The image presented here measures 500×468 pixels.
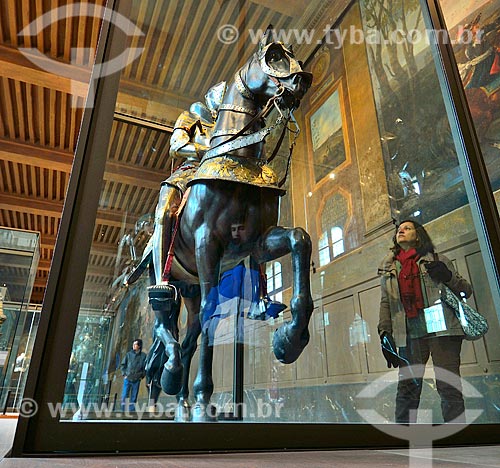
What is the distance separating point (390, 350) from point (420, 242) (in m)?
0.57

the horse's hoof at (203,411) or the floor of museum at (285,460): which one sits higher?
the horse's hoof at (203,411)

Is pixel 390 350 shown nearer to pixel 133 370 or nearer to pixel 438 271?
pixel 438 271

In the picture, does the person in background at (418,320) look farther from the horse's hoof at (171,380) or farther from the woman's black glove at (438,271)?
the horse's hoof at (171,380)

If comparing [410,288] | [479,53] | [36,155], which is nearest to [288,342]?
[410,288]

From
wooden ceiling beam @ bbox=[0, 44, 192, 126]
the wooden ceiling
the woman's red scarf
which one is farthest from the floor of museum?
wooden ceiling beam @ bbox=[0, 44, 192, 126]

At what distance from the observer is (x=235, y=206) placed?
1670 mm

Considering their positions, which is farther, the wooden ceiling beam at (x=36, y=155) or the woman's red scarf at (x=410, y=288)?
the wooden ceiling beam at (x=36, y=155)

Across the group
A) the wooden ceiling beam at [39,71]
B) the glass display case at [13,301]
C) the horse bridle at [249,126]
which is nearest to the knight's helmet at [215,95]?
the horse bridle at [249,126]

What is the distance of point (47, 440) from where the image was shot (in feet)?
2.65

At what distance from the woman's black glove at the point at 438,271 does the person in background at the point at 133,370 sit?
1.34m

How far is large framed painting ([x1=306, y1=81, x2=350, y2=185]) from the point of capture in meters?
2.09

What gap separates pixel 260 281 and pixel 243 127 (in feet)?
2.16

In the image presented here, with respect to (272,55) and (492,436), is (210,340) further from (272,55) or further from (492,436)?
(272,55)

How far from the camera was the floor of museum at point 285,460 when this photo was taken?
72 cm
